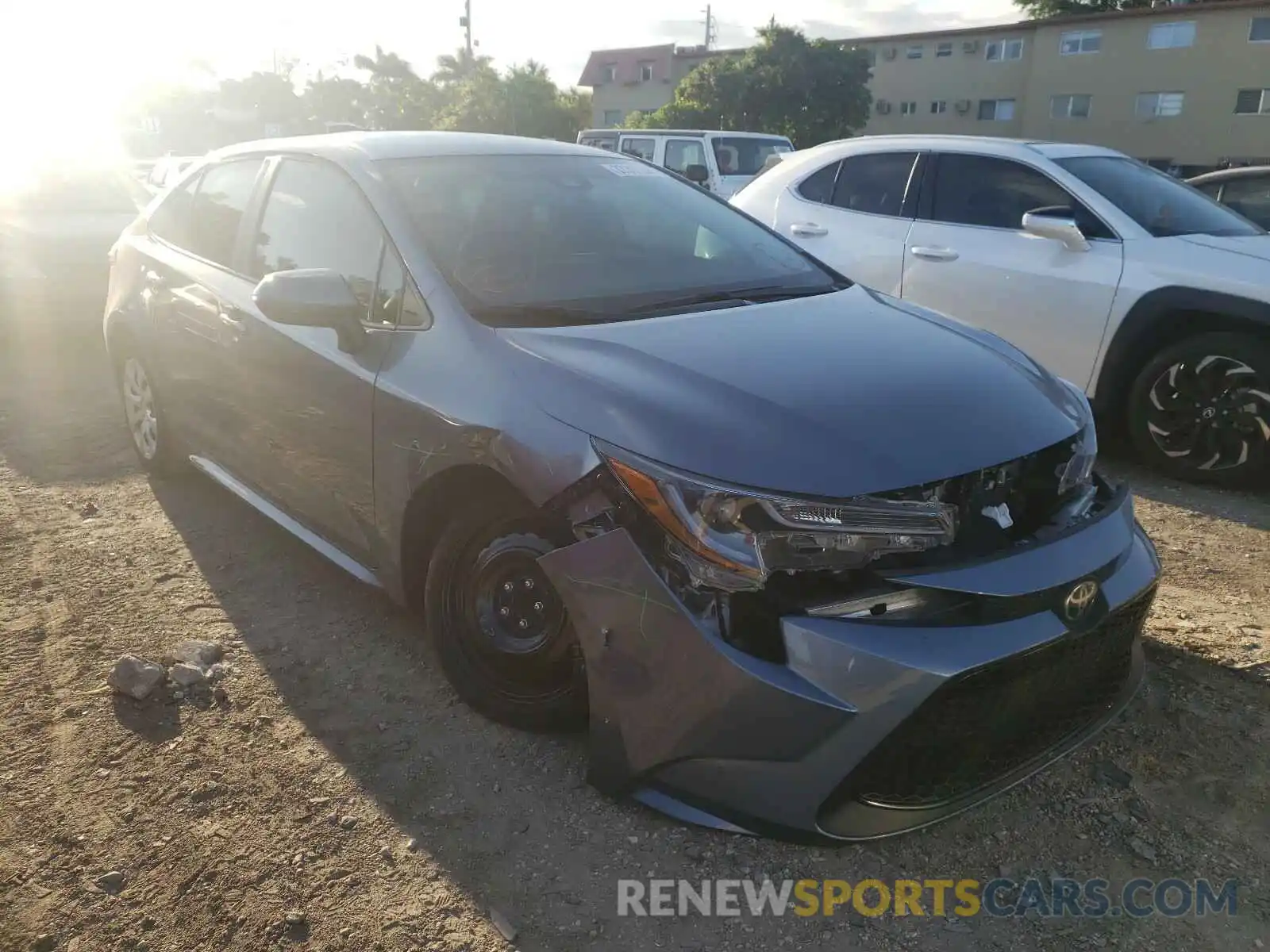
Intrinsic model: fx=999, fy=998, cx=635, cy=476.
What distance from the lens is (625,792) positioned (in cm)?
229

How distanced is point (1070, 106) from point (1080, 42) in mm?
2398

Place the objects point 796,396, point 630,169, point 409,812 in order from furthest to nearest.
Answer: point 630,169, point 409,812, point 796,396

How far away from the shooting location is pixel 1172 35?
122ft

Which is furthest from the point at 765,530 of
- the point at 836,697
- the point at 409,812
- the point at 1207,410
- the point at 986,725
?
the point at 1207,410

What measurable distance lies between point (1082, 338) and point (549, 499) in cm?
383

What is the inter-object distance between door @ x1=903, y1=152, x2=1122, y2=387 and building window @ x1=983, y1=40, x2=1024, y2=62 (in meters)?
41.9

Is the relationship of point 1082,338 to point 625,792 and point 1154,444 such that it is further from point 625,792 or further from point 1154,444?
point 625,792

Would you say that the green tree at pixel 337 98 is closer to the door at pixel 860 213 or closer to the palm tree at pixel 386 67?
the palm tree at pixel 386 67

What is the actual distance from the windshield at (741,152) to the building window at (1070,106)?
3035 cm

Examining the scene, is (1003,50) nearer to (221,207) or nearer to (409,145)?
(221,207)

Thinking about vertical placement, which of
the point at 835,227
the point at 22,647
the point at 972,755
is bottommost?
the point at 22,647

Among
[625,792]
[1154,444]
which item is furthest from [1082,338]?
[625,792]

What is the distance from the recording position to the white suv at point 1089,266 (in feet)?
15.4

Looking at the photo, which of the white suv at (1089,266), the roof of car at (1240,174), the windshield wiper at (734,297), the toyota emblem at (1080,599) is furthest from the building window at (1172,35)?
the toyota emblem at (1080,599)
